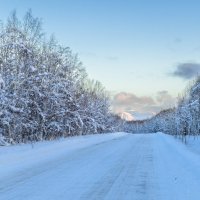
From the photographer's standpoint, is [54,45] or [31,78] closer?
[31,78]

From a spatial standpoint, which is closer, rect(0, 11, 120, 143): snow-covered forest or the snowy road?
the snowy road

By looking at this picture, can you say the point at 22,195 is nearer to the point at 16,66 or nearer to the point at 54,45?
the point at 16,66

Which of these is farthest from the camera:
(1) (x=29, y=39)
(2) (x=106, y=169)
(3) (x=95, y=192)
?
(1) (x=29, y=39)

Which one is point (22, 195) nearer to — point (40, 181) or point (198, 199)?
point (40, 181)

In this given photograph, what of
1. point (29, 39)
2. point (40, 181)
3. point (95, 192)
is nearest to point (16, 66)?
point (29, 39)

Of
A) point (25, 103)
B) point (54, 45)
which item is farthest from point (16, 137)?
point (54, 45)

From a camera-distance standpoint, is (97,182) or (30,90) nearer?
(97,182)

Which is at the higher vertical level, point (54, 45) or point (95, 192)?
point (54, 45)

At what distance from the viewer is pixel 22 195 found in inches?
361

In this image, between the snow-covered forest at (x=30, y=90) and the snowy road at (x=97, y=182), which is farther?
the snow-covered forest at (x=30, y=90)

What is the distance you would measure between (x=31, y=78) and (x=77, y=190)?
68.7 ft

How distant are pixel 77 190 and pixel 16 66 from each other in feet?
66.4

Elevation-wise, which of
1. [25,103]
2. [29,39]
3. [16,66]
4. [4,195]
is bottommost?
[4,195]

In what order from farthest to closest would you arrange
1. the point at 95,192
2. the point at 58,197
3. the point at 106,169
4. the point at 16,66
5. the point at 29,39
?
the point at 29,39 < the point at 16,66 < the point at 106,169 < the point at 95,192 < the point at 58,197
